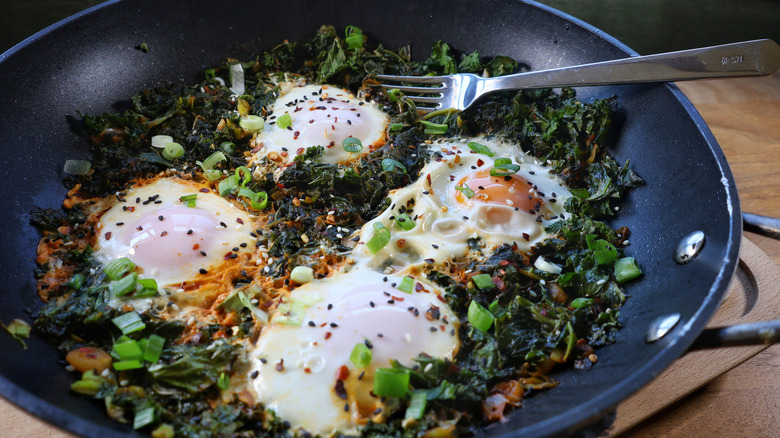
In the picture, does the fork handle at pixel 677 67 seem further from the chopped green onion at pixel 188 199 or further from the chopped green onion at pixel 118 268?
the chopped green onion at pixel 118 268

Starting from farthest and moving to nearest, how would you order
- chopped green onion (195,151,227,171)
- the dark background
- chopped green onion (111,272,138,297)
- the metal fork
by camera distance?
the dark background → chopped green onion (195,151,227,171) → the metal fork → chopped green onion (111,272,138,297)

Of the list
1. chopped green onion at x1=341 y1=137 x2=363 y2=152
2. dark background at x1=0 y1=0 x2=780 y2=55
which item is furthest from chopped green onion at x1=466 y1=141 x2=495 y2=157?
dark background at x1=0 y1=0 x2=780 y2=55

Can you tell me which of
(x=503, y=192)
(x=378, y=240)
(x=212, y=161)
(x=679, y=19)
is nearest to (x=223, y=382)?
(x=378, y=240)

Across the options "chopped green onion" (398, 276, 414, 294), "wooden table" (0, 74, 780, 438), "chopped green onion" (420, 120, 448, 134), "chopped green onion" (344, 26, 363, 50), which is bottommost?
"wooden table" (0, 74, 780, 438)

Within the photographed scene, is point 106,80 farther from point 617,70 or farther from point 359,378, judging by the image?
point 617,70

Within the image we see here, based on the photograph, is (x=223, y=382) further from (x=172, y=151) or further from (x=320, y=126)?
(x=320, y=126)

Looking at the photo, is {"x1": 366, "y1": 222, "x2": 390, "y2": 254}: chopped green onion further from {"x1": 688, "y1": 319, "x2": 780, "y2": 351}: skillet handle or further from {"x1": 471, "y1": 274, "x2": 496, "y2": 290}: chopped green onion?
{"x1": 688, "y1": 319, "x2": 780, "y2": 351}: skillet handle
